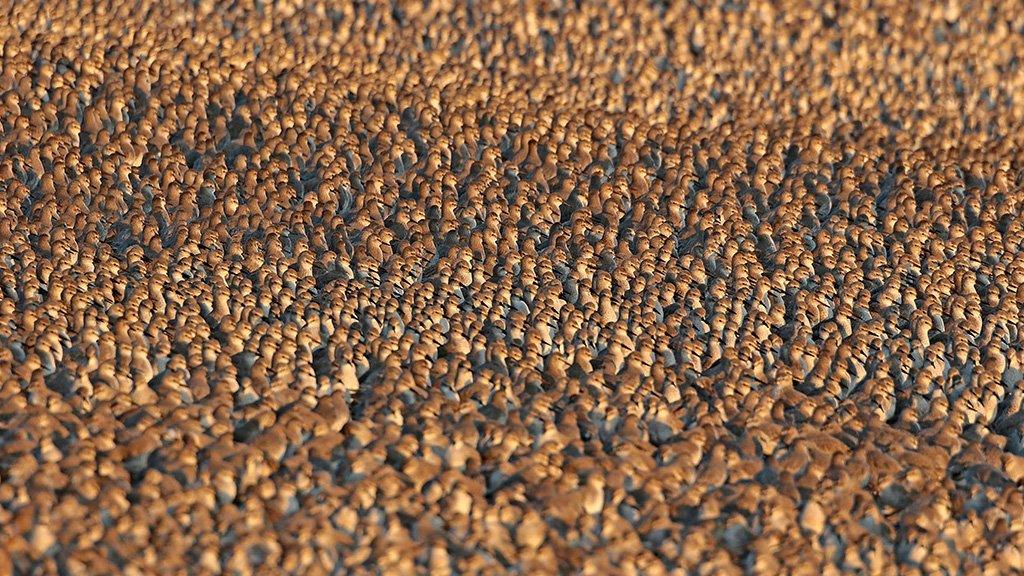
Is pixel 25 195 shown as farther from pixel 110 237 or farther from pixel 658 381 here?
pixel 658 381

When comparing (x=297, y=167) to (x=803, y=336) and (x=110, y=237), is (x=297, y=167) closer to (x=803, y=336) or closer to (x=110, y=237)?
(x=110, y=237)

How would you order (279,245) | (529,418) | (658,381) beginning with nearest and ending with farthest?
1. (529,418)
2. (658,381)
3. (279,245)

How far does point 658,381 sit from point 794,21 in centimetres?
111

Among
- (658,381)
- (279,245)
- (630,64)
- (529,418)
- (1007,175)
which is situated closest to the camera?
(529,418)

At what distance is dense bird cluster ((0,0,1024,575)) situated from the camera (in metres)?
1.37

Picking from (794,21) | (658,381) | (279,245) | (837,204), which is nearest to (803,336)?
(658,381)

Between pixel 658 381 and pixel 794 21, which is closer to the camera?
pixel 658 381

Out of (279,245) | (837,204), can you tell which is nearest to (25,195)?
(279,245)

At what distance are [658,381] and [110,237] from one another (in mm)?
798

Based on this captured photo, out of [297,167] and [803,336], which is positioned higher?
[297,167]

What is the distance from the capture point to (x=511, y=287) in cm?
174

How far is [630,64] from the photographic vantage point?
91.0 inches

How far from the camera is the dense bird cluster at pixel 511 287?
53.9 inches

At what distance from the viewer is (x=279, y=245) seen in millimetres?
1792
